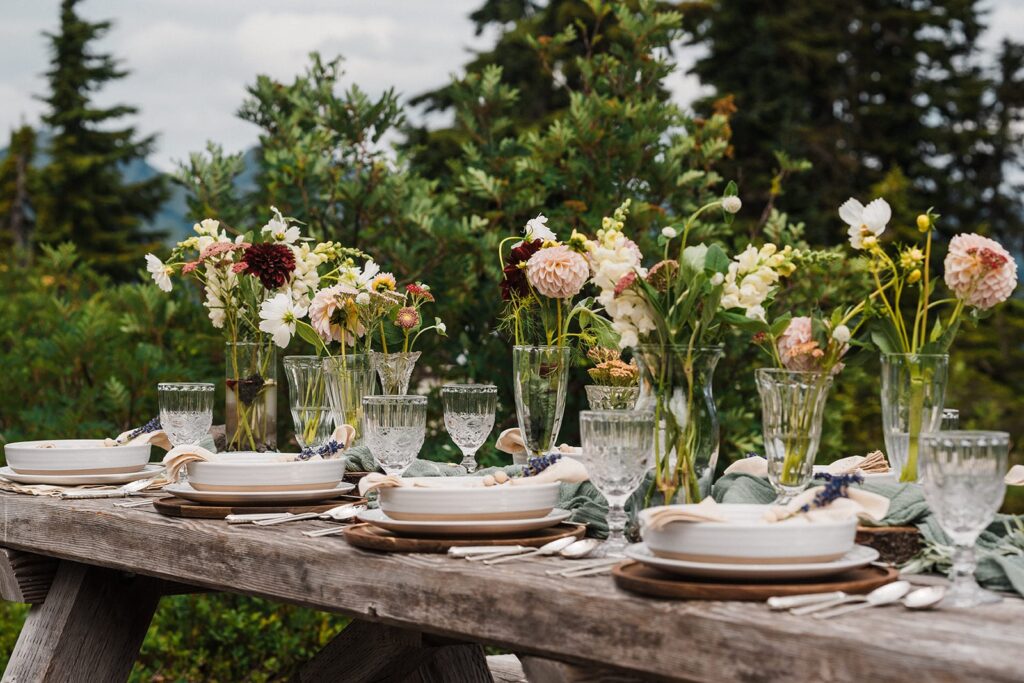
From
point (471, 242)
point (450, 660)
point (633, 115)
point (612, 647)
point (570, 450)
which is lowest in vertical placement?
point (450, 660)

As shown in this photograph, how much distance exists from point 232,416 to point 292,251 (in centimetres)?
42

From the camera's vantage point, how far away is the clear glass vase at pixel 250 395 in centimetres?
273

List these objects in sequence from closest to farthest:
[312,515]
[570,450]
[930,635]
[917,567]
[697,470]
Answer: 1. [930,635]
2. [917,567]
3. [697,470]
4. [312,515]
5. [570,450]

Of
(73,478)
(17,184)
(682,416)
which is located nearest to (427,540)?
(682,416)

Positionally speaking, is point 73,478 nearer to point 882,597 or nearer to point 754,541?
point 754,541

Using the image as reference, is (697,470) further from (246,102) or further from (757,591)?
(246,102)

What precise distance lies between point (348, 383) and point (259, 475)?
41 centimetres

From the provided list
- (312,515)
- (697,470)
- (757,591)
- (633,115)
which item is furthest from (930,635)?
(633,115)

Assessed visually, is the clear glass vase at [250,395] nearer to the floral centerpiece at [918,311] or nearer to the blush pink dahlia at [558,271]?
the blush pink dahlia at [558,271]

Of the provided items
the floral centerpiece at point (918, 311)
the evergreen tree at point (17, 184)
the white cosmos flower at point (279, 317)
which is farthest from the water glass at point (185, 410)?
the evergreen tree at point (17, 184)

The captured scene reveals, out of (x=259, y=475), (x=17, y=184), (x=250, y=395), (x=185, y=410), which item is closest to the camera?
(x=259, y=475)

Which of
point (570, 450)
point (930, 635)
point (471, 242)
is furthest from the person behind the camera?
point (471, 242)

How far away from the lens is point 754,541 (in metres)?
1.43

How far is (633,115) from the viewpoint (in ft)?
14.3
